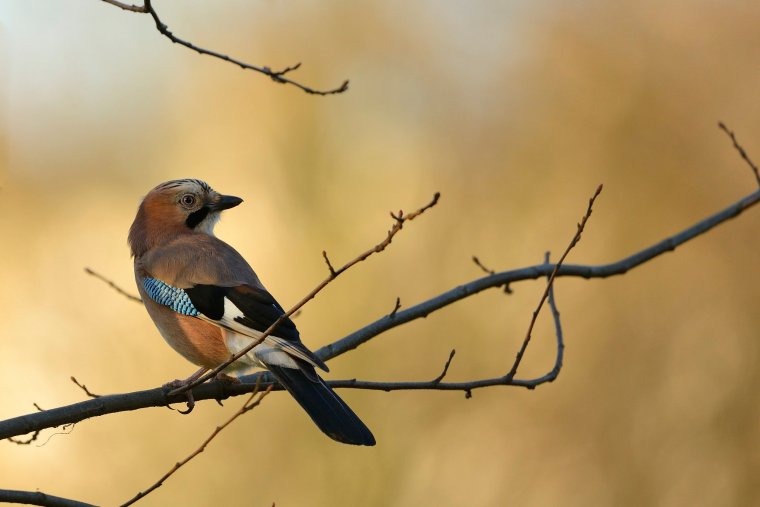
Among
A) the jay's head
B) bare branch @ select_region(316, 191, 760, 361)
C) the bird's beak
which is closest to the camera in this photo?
bare branch @ select_region(316, 191, 760, 361)

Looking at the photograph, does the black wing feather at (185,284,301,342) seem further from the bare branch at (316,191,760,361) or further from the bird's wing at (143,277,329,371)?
the bare branch at (316,191,760,361)

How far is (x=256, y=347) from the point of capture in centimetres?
477

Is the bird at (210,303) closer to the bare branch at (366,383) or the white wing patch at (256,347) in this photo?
the white wing patch at (256,347)

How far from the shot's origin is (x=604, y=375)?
11.1 m

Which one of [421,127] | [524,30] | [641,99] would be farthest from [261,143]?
[641,99]

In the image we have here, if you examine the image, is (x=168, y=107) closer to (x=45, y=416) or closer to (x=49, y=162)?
(x=49, y=162)

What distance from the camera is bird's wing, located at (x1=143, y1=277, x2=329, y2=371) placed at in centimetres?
501

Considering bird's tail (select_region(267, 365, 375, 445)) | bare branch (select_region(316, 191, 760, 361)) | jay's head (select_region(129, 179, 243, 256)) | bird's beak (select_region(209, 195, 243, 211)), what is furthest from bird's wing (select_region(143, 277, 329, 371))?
bird's beak (select_region(209, 195, 243, 211))

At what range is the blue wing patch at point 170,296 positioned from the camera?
206 inches

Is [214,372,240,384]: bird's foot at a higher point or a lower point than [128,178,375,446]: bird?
lower

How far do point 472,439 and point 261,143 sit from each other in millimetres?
4096

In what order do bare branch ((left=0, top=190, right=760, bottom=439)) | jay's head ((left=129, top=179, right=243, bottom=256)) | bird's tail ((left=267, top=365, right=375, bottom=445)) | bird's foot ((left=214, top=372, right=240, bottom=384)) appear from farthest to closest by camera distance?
jay's head ((left=129, top=179, right=243, bottom=256))
bird's foot ((left=214, top=372, right=240, bottom=384))
bird's tail ((left=267, top=365, right=375, bottom=445))
bare branch ((left=0, top=190, right=760, bottom=439))

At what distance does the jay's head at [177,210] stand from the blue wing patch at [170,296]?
522 mm

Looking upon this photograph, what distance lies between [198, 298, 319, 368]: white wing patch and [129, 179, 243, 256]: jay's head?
1035 mm
